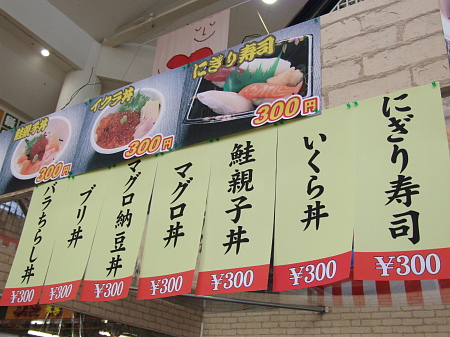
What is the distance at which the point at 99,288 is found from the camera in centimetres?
363

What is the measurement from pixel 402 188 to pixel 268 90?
135cm

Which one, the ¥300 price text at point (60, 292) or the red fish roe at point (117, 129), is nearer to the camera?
the ¥300 price text at point (60, 292)

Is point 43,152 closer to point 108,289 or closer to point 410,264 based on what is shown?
point 108,289

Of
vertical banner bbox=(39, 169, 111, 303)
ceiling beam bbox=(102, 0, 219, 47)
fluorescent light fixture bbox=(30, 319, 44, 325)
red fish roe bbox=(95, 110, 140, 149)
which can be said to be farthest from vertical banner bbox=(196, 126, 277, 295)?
ceiling beam bbox=(102, 0, 219, 47)

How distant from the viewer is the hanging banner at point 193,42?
8.15 meters

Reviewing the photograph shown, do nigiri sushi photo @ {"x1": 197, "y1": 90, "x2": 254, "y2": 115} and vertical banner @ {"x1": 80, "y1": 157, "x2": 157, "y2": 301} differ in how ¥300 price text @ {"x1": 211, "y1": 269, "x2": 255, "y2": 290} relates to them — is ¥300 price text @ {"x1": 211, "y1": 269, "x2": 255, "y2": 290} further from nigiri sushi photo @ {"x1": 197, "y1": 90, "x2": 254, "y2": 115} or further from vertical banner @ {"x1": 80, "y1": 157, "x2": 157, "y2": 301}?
nigiri sushi photo @ {"x1": 197, "y1": 90, "x2": 254, "y2": 115}

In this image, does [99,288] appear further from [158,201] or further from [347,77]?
[347,77]

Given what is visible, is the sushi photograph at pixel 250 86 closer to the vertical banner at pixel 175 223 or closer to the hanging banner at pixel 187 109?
the hanging banner at pixel 187 109

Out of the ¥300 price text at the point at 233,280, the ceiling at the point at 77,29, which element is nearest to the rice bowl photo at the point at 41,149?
the ¥300 price text at the point at 233,280

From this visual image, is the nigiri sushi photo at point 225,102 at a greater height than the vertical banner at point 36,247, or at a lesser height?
greater

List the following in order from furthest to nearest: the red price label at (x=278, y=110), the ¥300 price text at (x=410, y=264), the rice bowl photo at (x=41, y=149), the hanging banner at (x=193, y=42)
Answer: the hanging banner at (x=193, y=42) < the rice bowl photo at (x=41, y=149) < the red price label at (x=278, y=110) < the ¥300 price text at (x=410, y=264)

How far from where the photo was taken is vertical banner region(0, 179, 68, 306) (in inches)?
163

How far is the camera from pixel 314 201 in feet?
10.0

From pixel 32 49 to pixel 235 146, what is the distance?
7764mm
